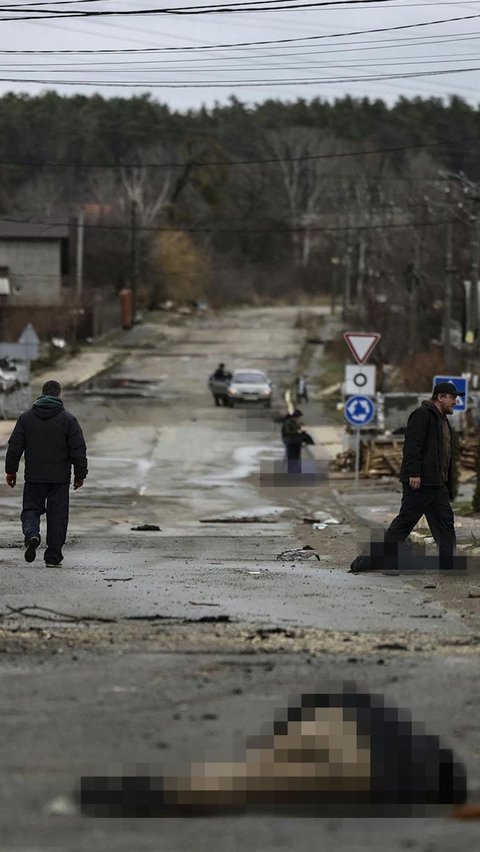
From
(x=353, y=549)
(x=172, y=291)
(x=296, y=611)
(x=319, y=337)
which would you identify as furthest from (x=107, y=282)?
(x=296, y=611)

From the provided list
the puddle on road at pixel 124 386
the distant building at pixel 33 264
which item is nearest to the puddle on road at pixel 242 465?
the puddle on road at pixel 124 386

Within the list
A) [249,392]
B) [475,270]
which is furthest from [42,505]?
[249,392]

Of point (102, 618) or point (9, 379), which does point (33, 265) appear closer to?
point (9, 379)

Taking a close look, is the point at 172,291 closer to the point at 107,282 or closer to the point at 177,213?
the point at 107,282

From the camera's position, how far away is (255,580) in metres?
13.1

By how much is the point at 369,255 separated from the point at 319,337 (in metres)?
6.85

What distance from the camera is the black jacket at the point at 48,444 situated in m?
14.2

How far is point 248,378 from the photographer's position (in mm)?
58281

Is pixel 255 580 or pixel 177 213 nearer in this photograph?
pixel 255 580

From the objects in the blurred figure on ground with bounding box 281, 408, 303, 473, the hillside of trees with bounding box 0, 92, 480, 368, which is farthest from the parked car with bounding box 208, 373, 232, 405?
the hillside of trees with bounding box 0, 92, 480, 368

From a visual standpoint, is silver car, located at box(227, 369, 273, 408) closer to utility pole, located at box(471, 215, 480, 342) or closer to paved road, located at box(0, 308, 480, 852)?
utility pole, located at box(471, 215, 480, 342)

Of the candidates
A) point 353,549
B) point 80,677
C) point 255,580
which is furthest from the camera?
point 353,549

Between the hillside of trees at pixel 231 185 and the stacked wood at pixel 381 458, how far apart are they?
4740 cm

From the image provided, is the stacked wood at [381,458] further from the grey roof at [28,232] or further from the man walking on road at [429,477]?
the grey roof at [28,232]
